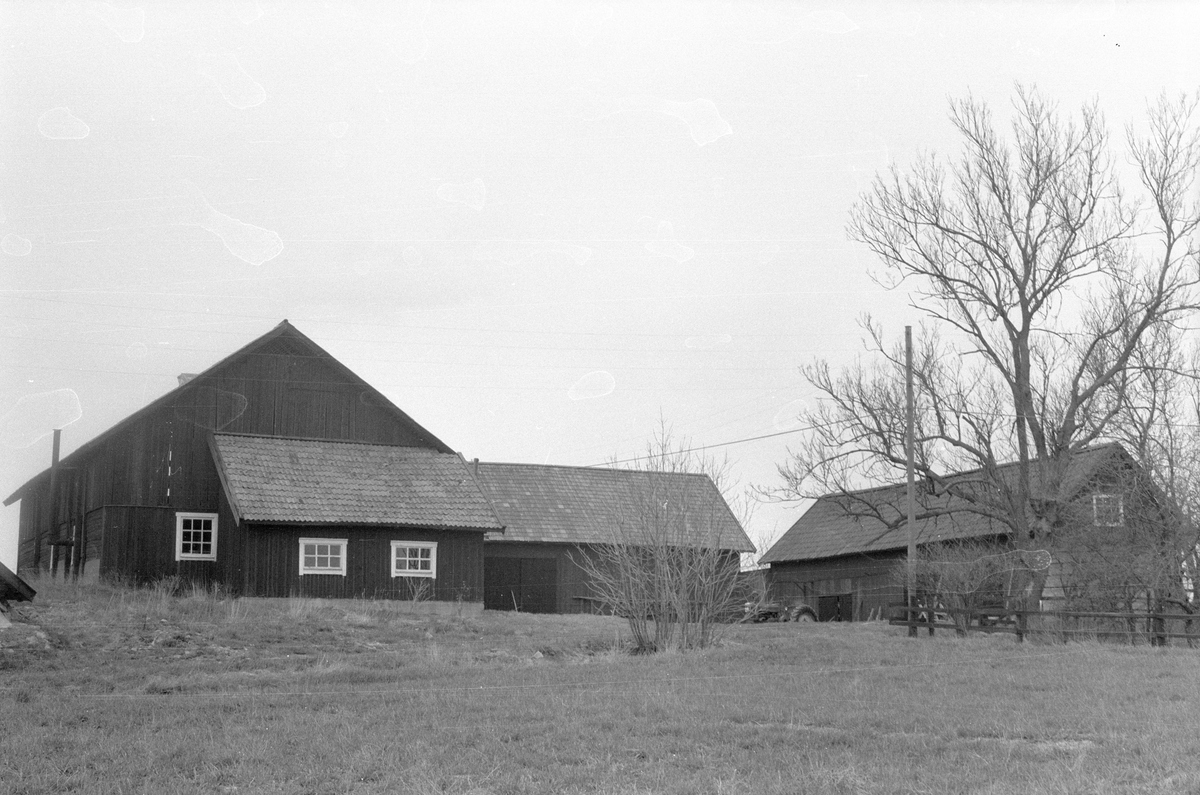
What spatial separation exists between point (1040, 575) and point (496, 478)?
21.1 m

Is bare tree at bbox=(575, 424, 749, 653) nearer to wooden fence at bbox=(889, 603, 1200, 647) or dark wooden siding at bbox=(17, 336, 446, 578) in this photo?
wooden fence at bbox=(889, 603, 1200, 647)

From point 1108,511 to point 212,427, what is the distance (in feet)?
79.4

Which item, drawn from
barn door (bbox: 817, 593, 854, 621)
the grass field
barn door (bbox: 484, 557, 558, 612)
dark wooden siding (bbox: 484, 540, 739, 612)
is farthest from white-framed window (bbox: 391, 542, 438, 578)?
barn door (bbox: 817, 593, 854, 621)

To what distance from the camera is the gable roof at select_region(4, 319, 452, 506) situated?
34.6 metres

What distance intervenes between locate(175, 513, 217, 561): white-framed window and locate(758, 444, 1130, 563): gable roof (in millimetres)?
17021

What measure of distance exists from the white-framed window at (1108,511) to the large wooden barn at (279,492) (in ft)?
51.8

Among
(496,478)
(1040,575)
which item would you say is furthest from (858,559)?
(1040,575)

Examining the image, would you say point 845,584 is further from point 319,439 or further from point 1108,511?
point 319,439

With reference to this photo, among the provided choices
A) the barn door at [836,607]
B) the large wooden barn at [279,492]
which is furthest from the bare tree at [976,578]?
the barn door at [836,607]

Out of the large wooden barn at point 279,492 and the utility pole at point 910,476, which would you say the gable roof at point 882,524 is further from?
the large wooden barn at point 279,492

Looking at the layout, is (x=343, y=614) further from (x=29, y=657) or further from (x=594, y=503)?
(x=594, y=503)

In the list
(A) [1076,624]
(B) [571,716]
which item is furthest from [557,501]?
(B) [571,716]

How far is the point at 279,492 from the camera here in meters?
32.9

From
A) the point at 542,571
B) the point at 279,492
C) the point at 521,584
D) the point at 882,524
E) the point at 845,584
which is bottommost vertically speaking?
the point at 845,584
